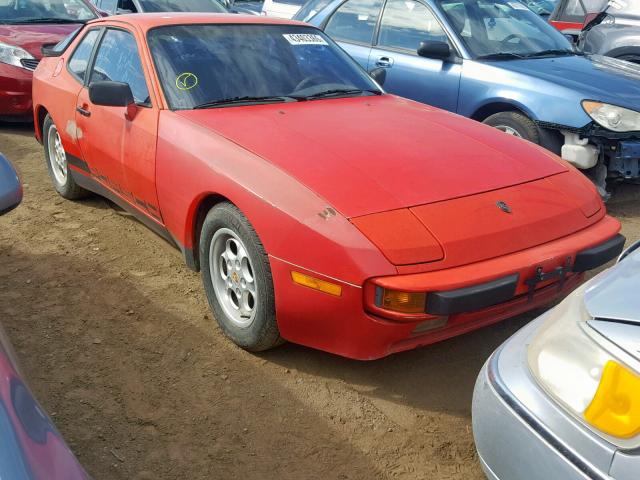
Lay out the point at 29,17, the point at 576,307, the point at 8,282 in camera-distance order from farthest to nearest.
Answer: the point at 29,17, the point at 8,282, the point at 576,307

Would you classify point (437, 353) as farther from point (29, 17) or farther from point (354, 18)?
point (29, 17)

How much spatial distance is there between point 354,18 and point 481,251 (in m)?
4.31

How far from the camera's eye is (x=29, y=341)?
3131 mm

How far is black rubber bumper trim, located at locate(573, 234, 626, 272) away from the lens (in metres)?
2.80

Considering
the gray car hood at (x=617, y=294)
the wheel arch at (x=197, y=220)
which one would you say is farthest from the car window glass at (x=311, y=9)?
the gray car hood at (x=617, y=294)

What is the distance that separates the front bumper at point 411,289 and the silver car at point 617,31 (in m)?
5.79

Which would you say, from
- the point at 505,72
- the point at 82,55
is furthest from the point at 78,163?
the point at 505,72

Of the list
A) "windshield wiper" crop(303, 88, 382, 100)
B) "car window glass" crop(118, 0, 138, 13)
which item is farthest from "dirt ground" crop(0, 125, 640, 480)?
"car window glass" crop(118, 0, 138, 13)

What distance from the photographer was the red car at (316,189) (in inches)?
99.3

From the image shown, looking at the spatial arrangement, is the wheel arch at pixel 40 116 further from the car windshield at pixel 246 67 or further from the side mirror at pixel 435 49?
the side mirror at pixel 435 49

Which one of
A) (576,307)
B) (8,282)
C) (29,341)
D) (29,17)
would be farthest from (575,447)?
(29,17)

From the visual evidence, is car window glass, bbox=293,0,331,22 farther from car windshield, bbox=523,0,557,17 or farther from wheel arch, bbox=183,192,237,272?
car windshield, bbox=523,0,557,17

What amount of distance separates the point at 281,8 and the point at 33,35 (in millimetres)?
3364

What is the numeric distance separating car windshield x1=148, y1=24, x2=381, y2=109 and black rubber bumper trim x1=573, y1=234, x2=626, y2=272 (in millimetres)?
1784
